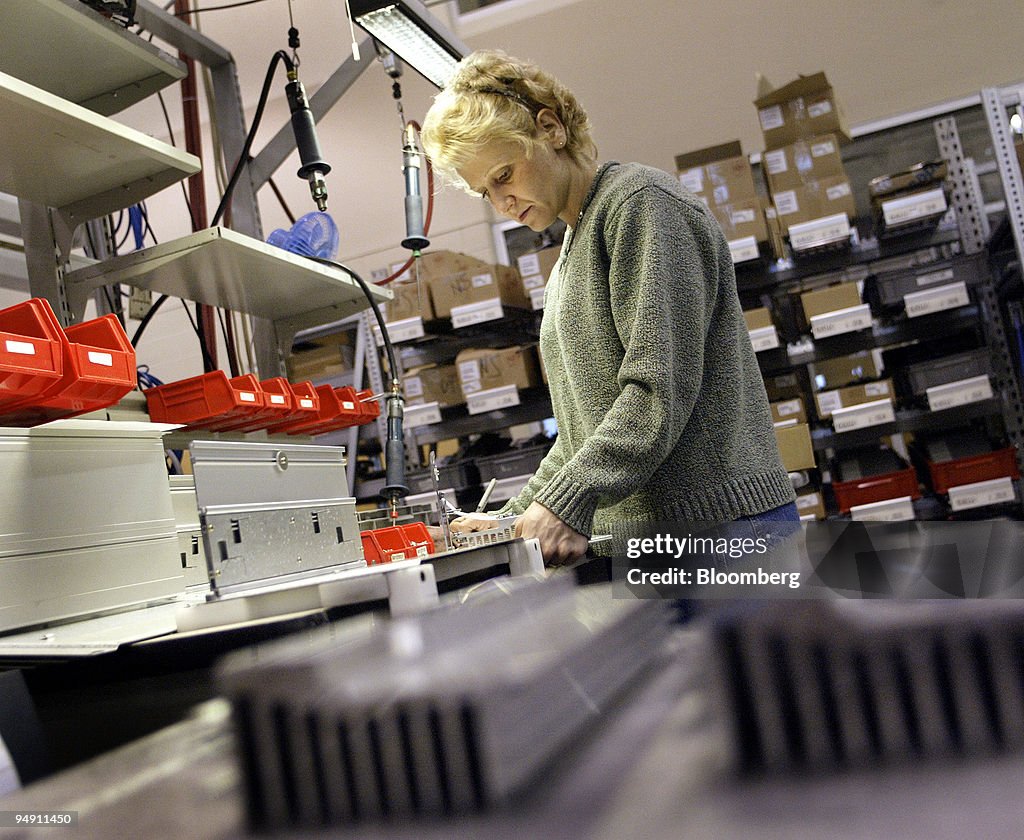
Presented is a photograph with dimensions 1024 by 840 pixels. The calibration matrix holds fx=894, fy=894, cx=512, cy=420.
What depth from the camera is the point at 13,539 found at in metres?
0.88

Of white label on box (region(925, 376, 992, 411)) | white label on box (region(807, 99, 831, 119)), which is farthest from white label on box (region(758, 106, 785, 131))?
white label on box (region(925, 376, 992, 411))

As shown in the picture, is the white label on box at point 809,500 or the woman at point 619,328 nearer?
the woman at point 619,328

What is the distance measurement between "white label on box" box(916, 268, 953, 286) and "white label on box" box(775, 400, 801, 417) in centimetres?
63

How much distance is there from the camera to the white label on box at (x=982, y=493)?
3.24m

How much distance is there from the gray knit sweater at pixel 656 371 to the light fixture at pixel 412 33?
800 millimetres

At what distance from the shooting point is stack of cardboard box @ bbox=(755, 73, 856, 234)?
3467 millimetres

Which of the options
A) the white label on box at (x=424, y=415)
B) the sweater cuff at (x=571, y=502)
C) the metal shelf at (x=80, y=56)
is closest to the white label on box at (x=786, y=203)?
the white label on box at (x=424, y=415)

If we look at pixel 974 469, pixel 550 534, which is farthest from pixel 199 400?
pixel 974 469

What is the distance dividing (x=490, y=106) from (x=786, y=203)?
265cm

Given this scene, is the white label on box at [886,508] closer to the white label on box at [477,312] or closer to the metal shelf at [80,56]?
the white label on box at [477,312]

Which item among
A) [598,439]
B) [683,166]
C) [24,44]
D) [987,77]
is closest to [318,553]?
[598,439]

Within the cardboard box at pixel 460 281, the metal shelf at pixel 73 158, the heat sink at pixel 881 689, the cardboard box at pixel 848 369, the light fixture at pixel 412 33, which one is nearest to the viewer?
the heat sink at pixel 881 689

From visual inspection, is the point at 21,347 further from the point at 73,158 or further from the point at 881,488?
the point at 881,488

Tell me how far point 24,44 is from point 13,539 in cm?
117
